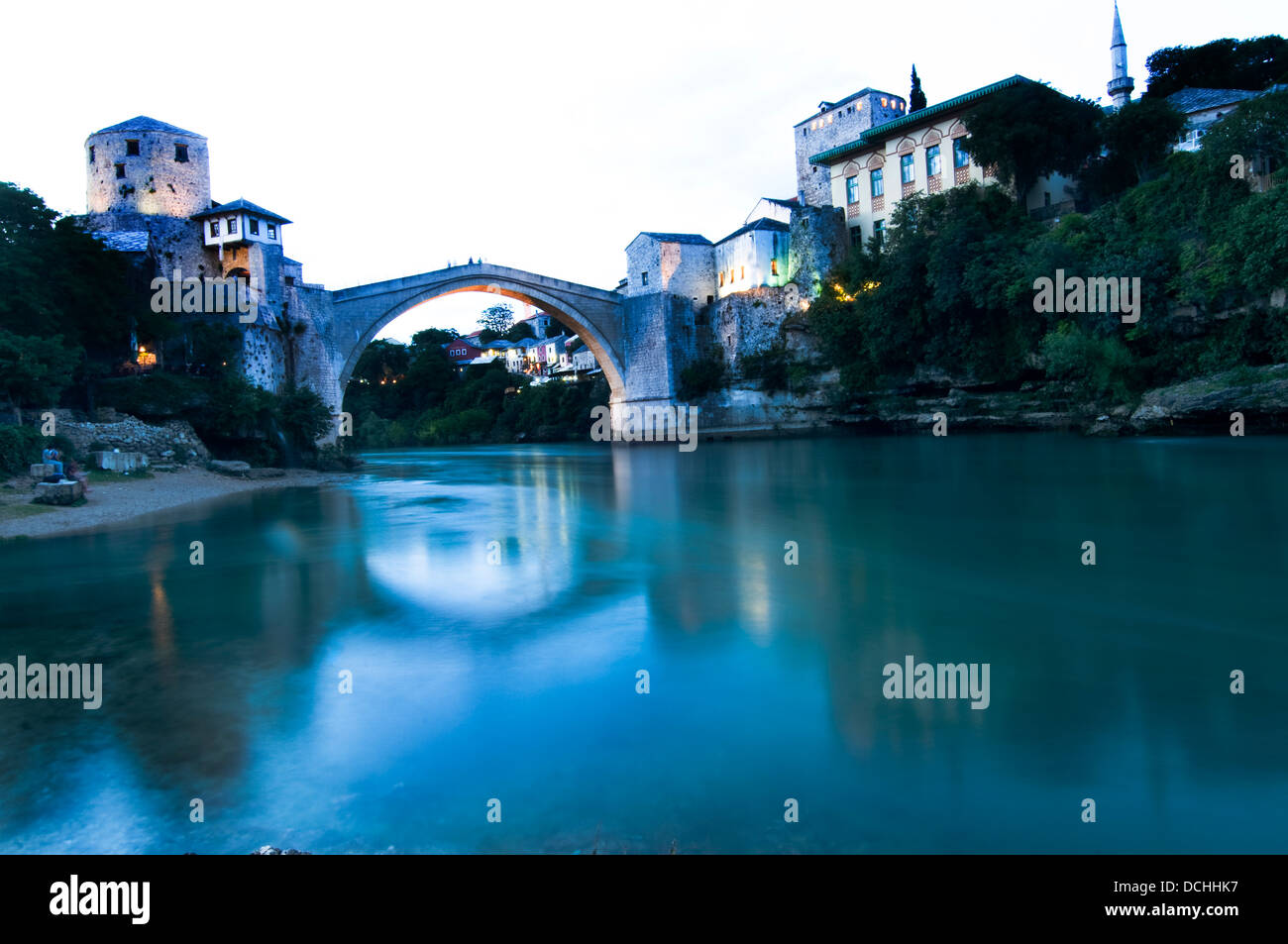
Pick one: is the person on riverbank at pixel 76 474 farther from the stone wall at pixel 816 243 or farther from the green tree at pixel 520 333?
the green tree at pixel 520 333

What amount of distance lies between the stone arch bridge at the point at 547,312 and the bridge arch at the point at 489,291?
0.04 metres

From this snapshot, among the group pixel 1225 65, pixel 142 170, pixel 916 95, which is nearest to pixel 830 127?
pixel 916 95

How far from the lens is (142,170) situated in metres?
28.5

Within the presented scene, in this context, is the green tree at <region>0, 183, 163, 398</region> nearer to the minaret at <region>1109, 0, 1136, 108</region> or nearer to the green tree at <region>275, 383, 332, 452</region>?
the green tree at <region>275, 383, 332, 452</region>

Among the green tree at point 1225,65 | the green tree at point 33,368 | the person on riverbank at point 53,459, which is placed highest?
the green tree at point 1225,65

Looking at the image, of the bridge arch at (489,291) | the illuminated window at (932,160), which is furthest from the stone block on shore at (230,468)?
the illuminated window at (932,160)

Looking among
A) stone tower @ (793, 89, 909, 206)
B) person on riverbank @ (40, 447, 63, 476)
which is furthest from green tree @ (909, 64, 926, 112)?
person on riverbank @ (40, 447, 63, 476)

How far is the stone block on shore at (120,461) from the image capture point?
1591 cm

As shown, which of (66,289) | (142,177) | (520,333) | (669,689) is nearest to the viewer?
(669,689)

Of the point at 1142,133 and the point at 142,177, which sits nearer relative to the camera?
the point at 1142,133

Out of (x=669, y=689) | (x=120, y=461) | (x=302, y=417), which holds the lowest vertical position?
(x=669, y=689)

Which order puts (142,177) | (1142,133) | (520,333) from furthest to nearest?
(520,333) → (142,177) → (1142,133)

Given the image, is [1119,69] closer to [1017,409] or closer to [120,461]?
[1017,409]

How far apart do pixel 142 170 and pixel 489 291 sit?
1389 cm
